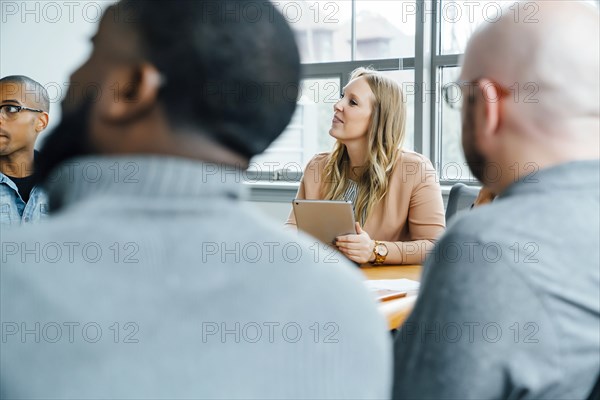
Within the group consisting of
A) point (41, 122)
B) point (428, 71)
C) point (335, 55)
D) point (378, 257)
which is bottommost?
point (378, 257)

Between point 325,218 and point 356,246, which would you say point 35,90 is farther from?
point 356,246

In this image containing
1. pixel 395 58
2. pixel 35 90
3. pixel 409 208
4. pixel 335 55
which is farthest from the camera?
pixel 335 55

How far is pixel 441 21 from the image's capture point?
4449 millimetres

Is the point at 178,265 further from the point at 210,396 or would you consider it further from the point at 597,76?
the point at 597,76

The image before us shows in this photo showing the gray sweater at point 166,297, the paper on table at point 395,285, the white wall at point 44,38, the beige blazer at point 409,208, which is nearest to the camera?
the gray sweater at point 166,297

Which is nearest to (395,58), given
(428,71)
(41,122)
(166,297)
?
(428,71)

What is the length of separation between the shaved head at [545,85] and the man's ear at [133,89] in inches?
20.6

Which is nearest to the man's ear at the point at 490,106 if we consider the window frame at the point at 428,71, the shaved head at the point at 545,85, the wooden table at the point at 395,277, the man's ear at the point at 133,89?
the shaved head at the point at 545,85

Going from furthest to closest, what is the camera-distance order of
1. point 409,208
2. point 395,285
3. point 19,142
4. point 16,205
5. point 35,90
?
point 409,208 < point 35,90 < point 19,142 < point 16,205 < point 395,285

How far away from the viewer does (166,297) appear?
1.82 feet

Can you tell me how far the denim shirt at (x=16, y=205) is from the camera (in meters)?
2.11

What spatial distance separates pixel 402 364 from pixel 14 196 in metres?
1.66

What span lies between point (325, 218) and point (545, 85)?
4.88 ft

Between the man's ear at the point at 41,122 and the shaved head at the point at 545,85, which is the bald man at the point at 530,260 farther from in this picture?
the man's ear at the point at 41,122
